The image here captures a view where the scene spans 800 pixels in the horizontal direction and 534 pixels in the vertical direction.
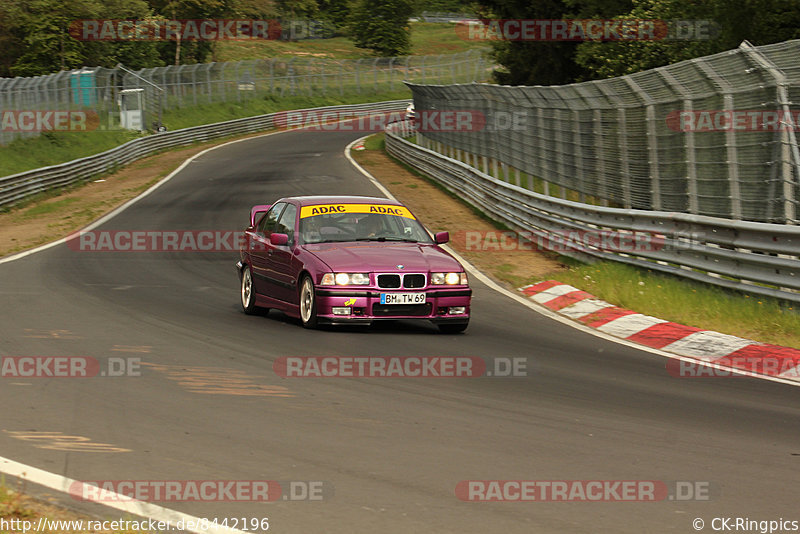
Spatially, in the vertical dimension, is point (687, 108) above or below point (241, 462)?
above

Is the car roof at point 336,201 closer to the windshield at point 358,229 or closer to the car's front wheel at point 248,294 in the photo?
the windshield at point 358,229

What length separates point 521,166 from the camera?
23.9 meters

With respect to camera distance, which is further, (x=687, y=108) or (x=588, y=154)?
(x=588, y=154)

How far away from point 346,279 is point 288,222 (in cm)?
191

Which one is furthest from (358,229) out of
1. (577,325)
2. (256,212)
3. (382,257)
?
(577,325)

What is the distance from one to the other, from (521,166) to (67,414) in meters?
18.0

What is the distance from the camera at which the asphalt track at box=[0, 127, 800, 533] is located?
506 centimetres

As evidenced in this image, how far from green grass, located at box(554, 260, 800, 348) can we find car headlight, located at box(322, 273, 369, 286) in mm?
3849

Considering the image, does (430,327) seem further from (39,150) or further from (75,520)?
(39,150)

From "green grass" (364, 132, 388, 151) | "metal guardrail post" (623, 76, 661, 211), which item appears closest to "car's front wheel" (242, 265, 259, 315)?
"metal guardrail post" (623, 76, 661, 211)

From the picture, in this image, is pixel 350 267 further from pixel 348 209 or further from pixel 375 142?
pixel 375 142

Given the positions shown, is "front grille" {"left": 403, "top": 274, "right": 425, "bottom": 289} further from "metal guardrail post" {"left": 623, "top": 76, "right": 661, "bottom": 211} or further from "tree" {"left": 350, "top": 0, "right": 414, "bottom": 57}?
"tree" {"left": 350, "top": 0, "right": 414, "bottom": 57}

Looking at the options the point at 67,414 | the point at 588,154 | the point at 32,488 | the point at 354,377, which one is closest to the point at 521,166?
the point at 588,154

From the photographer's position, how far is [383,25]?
107250 millimetres
